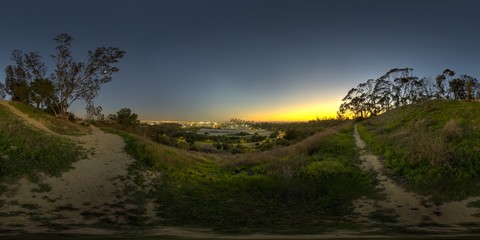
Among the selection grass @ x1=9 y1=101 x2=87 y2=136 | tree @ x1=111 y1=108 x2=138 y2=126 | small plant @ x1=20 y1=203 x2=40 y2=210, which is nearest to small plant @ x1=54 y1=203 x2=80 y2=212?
small plant @ x1=20 y1=203 x2=40 y2=210

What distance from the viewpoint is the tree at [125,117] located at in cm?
5101

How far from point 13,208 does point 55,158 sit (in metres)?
6.96

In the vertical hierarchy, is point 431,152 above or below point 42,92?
A: below

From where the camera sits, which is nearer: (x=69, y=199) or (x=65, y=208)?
(x=65, y=208)

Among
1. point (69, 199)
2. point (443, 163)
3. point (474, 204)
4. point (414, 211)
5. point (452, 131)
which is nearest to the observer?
point (474, 204)

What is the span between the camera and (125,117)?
2032 inches

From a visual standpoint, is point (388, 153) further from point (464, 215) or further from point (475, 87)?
point (475, 87)

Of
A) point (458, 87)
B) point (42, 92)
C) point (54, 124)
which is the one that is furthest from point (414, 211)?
point (458, 87)

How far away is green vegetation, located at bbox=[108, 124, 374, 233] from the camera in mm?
11431

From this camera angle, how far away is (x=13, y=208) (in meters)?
11.6

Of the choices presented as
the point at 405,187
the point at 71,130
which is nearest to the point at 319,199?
the point at 405,187

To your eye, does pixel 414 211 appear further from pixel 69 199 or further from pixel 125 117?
pixel 125 117

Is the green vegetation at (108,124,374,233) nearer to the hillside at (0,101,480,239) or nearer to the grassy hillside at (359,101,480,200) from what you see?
the hillside at (0,101,480,239)

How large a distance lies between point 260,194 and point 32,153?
12401 mm
